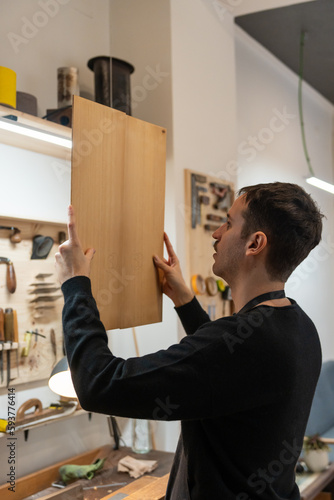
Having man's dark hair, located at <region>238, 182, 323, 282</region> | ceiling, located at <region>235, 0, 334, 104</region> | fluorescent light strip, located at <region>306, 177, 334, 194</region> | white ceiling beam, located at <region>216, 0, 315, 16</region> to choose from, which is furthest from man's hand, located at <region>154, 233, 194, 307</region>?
ceiling, located at <region>235, 0, 334, 104</region>

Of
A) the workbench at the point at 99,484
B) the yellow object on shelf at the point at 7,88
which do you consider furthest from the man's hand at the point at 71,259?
the workbench at the point at 99,484

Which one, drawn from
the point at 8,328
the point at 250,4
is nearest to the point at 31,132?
the point at 8,328

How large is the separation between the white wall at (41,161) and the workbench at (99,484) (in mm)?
60

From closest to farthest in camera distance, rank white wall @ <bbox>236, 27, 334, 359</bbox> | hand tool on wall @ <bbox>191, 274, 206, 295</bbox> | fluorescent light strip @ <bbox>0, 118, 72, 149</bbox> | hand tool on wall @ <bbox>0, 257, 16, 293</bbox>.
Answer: fluorescent light strip @ <bbox>0, 118, 72, 149</bbox> < hand tool on wall @ <bbox>0, 257, 16, 293</bbox> < hand tool on wall @ <bbox>191, 274, 206, 295</bbox> < white wall @ <bbox>236, 27, 334, 359</bbox>

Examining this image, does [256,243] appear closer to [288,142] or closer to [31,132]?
[31,132]

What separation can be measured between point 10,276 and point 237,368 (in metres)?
1.29

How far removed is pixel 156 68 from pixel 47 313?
144cm

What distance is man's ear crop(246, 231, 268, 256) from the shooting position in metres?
1.38

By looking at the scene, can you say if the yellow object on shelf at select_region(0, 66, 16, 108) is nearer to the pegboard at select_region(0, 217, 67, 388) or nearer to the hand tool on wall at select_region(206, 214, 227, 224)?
the pegboard at select_region(0, 217, 67, 388)

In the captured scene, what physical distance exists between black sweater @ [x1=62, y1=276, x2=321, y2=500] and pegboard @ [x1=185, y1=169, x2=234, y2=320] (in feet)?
4.69

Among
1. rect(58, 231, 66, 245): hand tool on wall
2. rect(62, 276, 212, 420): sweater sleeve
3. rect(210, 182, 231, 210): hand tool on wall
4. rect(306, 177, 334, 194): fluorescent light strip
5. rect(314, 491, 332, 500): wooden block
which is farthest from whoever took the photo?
rect(306, 177, 334, 194): fluorescent light strip

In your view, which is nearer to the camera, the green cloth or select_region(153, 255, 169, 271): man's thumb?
select_region(153, 255, 169, 271): man's thumb

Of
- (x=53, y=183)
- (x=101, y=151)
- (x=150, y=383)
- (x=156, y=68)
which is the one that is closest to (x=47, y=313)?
(x=53, y=183)

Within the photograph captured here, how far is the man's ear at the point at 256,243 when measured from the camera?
54.2 inches
